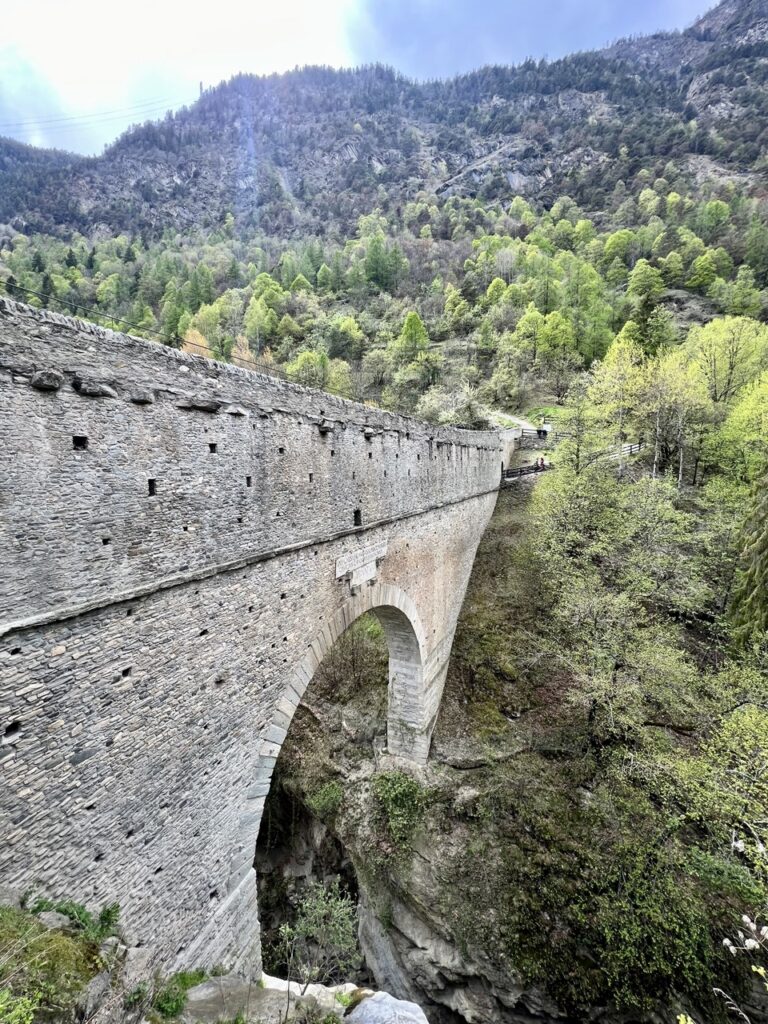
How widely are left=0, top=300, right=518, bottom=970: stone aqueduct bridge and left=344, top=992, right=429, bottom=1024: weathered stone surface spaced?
2452mm

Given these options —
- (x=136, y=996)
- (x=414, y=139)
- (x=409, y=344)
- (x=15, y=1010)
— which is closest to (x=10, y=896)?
(x=136, y=996)

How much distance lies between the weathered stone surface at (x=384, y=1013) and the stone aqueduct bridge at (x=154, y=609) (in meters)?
2.45

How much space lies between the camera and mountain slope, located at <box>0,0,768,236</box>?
326 feet

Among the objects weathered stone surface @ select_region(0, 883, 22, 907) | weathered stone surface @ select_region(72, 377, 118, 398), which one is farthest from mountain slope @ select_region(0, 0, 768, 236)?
weathered stone surface @ select_region(0, 883, 22, 907)

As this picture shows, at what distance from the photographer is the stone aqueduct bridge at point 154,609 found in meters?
4.57

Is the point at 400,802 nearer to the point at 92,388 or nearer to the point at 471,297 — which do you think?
the point at 92,388

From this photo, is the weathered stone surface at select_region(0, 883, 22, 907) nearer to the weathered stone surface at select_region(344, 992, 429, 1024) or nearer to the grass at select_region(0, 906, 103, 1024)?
the grass at select_region(0, 906, 103, 1024)

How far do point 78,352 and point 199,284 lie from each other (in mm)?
62262

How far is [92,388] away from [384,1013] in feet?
27.9

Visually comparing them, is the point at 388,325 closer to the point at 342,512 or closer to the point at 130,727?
the point at 342,512

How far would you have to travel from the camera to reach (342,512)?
381 inches

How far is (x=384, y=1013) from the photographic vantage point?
5727 millimetres

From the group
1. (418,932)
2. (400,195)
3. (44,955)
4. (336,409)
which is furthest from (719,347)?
(400,195)

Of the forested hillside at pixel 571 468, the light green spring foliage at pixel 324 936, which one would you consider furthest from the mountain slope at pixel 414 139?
the light green spring foliage at pixel 324 936
